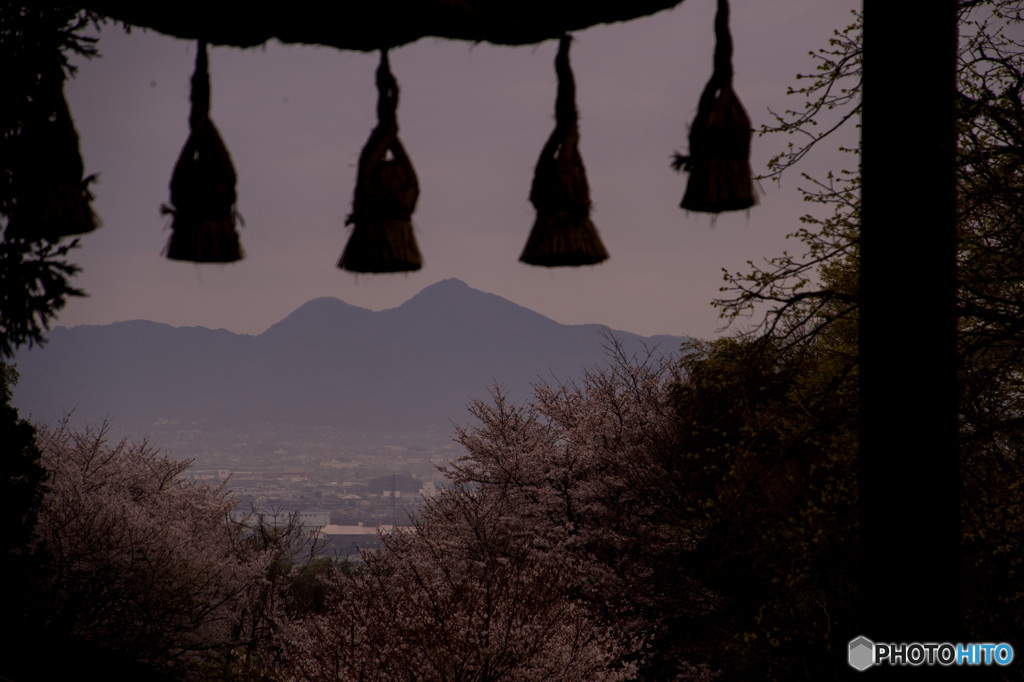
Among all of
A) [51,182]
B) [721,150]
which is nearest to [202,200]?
[51,182]

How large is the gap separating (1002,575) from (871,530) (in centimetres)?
1269

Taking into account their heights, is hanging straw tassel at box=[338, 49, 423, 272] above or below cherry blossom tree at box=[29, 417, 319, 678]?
above

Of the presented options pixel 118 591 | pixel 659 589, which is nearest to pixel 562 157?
pixel 659 589

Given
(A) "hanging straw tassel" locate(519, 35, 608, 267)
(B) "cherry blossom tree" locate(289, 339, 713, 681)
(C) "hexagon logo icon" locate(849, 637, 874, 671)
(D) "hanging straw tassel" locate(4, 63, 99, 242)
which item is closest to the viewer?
(C) "hexagon logo icon" locate(849, 637, 874, 671)

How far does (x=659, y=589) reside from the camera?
21.7 metres

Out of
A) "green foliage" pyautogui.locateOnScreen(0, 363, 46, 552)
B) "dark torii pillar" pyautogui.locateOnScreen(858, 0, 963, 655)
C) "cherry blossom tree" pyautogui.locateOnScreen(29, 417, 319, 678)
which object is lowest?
"cherry blossom tree" pyautogui.locateOnScreen(29, 417, 319, 678)

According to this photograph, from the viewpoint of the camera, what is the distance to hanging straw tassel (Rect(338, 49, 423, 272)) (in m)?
2.58

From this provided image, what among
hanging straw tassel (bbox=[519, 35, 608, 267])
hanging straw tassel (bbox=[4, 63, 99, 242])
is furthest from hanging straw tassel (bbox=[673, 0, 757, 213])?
hanging straw tassel (bbox=[4, 63, 99, 242])

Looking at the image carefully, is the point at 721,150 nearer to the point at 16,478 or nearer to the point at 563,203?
the point at 563,203

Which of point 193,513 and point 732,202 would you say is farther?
point 193,513

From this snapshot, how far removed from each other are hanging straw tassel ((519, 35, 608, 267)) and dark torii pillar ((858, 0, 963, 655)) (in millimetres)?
924

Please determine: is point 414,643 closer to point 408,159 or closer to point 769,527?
point 769,527

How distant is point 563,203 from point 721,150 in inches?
24.2

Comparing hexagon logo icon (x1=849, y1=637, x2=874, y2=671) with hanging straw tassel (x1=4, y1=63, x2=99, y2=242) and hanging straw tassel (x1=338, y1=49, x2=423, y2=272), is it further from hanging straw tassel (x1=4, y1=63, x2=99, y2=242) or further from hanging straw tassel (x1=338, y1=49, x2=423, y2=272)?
hanging straw tassel (x1=4, y1=63, x2=99, y2=242)
